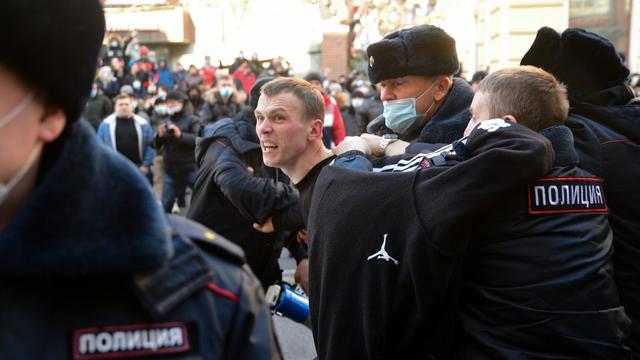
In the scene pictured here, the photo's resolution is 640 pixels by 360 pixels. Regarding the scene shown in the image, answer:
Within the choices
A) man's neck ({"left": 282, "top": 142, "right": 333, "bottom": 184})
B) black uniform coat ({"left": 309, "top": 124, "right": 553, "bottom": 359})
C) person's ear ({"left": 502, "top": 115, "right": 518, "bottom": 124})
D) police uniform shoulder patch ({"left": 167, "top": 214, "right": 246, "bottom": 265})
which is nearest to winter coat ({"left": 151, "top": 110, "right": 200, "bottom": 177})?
man's neck ({"left": 282, "top": 142, "right": 333, "bottom": 184})

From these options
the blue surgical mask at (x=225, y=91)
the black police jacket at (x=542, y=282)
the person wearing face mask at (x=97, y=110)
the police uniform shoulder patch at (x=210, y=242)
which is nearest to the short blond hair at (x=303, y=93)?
the black police jacket at (x=542, y=282)

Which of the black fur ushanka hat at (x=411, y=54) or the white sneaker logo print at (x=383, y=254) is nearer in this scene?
the white sneaker logo print at (x=383, y=254)

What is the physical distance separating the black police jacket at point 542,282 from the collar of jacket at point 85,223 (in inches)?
43.8

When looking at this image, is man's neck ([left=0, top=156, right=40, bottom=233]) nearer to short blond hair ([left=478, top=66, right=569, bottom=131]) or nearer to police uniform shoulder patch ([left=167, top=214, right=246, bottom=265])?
police uniform shoulder patch ([left=167, top=214, right=246, bottom=265])

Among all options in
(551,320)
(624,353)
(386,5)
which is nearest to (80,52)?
(551,320)

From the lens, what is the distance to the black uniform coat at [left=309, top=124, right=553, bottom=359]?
2.07 m

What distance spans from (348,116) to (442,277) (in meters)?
11.9

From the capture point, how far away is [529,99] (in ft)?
7.65

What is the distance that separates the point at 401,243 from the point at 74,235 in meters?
1.18

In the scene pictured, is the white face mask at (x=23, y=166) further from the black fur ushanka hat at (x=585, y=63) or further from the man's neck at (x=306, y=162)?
the man's neck at (x=306, y=162)

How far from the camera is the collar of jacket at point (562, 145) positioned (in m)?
2.24

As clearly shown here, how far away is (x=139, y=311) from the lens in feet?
A: 4.17

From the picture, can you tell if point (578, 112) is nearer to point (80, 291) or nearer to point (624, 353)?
point (624, 353)

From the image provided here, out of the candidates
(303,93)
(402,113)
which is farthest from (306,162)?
(402,113)
